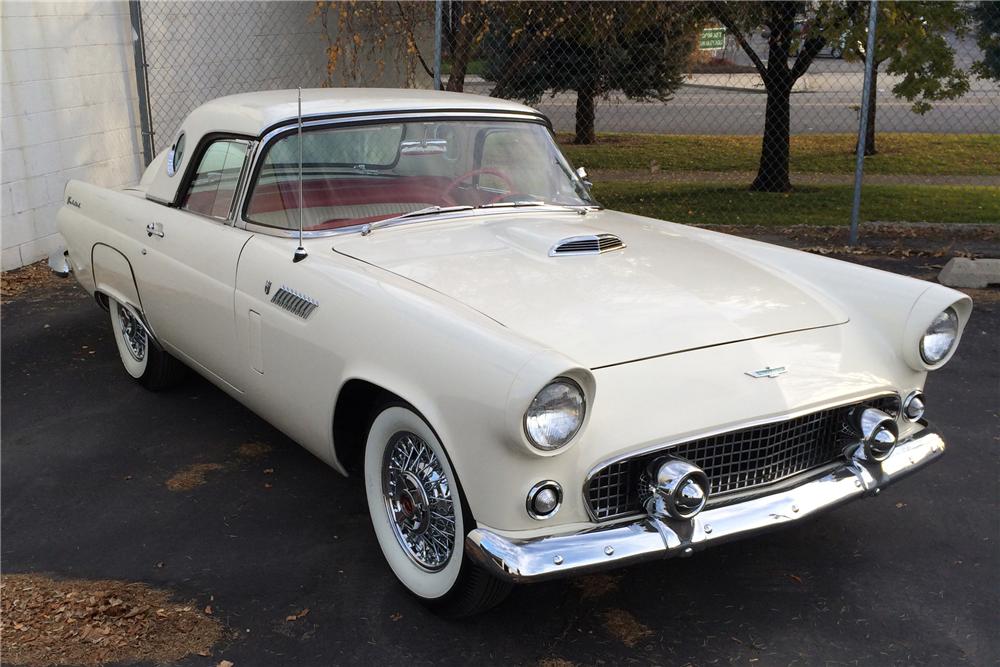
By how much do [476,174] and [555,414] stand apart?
6.07ft

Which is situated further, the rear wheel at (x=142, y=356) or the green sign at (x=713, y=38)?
the green sign at (x=713, y=38)

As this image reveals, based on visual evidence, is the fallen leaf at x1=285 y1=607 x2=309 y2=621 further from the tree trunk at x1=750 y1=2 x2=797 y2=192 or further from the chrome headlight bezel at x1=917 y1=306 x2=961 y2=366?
the tree trunk at x1=750 y1=2 x2=797 y2=192

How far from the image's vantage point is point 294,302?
134 inches

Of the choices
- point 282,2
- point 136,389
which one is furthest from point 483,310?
point 282,2

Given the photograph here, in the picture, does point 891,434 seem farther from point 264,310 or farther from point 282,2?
point 282,2

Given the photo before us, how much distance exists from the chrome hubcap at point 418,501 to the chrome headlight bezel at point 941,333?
166cm

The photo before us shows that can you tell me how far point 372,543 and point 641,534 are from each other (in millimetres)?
1261

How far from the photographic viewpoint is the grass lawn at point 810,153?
40.8 ft

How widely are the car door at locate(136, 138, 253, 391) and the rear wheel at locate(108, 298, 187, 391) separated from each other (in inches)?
13.9

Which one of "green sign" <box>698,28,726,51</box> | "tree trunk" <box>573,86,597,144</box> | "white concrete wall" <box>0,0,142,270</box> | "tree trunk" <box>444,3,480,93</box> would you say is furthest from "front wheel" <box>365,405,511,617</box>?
"tree trunk" <box>573,86,597,144</box>

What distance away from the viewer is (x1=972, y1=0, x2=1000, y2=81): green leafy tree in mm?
8766

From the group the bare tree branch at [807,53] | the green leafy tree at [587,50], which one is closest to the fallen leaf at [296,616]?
the green leafy tree at [587,50]

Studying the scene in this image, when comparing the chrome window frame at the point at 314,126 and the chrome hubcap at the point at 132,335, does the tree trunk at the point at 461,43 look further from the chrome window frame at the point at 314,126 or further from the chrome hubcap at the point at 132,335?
the chrome window frame at the point at 314,126

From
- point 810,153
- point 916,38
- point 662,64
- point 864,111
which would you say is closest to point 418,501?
point 864,111
